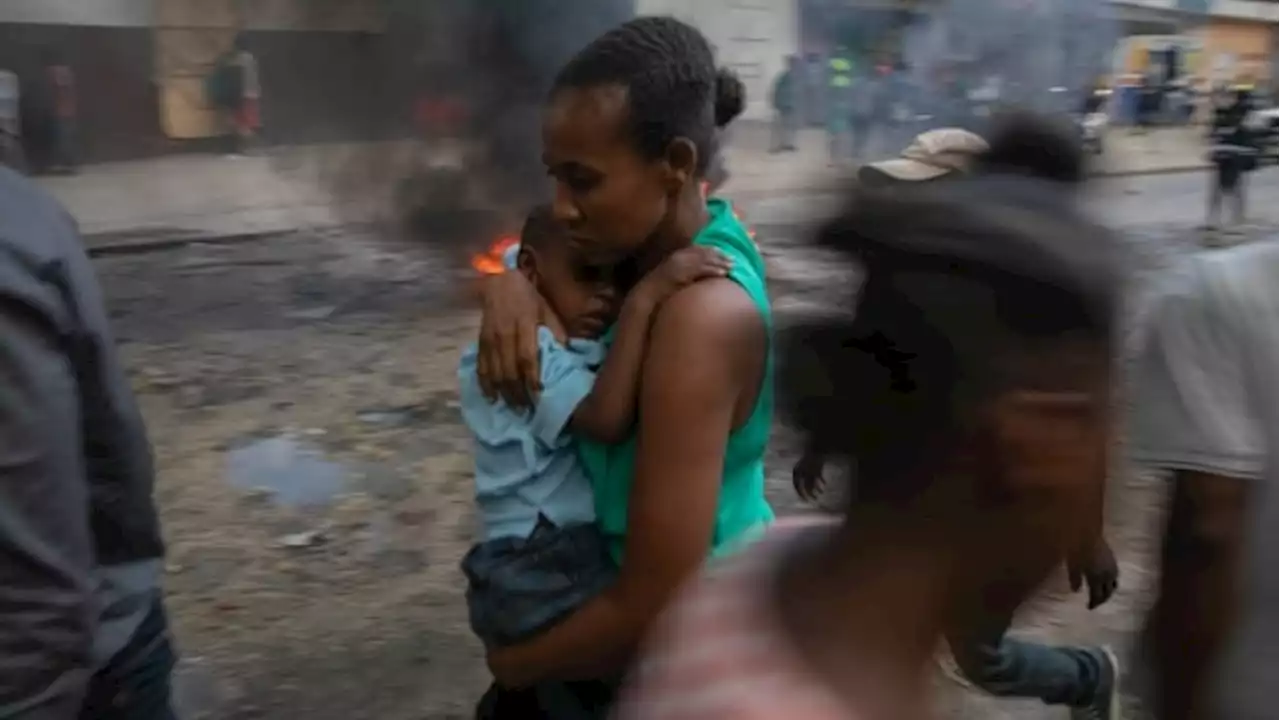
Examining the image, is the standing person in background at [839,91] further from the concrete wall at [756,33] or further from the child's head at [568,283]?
the child's head at [568,283]

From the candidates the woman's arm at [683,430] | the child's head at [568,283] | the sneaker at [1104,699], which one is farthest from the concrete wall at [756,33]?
the woman's arm at [683,430]

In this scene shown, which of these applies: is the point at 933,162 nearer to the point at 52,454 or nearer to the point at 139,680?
the point at 52,454

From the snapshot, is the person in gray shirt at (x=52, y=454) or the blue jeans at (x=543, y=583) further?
the blue jeans at (x=543, y=583)

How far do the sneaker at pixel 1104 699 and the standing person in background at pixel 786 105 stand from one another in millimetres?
12621

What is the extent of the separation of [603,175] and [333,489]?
11.9 ft

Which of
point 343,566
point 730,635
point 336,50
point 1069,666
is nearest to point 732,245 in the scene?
point 730,635

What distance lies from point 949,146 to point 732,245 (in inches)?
11.6

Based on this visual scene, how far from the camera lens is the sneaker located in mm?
2846

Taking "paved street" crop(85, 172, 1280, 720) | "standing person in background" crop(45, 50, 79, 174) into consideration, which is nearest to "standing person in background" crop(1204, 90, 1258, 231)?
"paved street" crop(85, 172, 1280, 720)

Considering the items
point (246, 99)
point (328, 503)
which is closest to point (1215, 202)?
point (246, 99)

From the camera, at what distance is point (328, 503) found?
489 cm

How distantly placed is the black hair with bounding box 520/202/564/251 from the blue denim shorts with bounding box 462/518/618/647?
1.13 ft

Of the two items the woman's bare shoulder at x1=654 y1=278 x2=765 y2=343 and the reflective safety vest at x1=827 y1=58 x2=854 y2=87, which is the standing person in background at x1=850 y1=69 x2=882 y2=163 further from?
the woman's bare shoulder at x1=654 y1=278 x2=765 y2=343

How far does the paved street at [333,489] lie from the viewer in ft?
11.5
